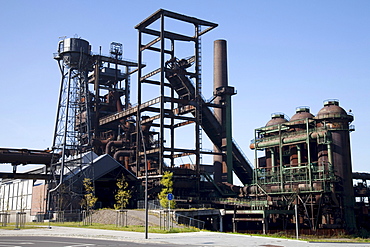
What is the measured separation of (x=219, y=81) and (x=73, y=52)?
90.6 feet

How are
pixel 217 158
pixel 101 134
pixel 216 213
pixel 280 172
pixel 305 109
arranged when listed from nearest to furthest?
pixel 216 213 → pixel 280 172 → pixel 305 109 → pixel 217 158 → pixel 101 134

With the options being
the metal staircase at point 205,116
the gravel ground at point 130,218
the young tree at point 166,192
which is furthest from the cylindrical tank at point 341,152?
the gravel ground at point 130,218

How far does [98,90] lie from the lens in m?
86.6

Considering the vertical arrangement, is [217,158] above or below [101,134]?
below

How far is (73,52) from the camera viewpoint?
2630 inches

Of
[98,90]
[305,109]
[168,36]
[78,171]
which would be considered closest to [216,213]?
[78,171]

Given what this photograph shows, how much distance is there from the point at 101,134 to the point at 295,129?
128ft

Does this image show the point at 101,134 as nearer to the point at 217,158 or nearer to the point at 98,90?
the point at 98,90

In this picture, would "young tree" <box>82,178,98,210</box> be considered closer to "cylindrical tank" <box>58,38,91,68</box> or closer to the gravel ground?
the gravel ground

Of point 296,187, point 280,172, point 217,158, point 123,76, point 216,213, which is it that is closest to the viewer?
point 216,213

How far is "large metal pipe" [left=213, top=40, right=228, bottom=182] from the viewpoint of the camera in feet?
252

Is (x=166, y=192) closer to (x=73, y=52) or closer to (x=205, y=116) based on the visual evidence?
(x=205, y=116)

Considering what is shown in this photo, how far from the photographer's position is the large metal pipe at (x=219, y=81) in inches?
3024

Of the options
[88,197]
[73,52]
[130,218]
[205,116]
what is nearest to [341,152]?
[205,116]
